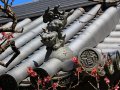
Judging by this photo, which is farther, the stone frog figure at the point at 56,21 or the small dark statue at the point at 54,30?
the stone frog figure at the point at 56,21

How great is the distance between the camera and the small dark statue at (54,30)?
8.48 m

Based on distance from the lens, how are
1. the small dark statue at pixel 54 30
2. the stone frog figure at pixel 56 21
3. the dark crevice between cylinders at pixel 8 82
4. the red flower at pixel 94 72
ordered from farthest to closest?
the stone frog figure at pixel 56 21 < the small dark statue at pixel 54 30 < the dark crevice between cylinders at pixel 8 82 < the red flower at pixel 94 72

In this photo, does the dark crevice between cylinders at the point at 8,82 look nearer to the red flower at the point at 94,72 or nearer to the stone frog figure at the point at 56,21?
the red flower at the point at 94,72

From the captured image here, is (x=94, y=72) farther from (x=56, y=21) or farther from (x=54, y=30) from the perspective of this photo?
(x=56, y=21)

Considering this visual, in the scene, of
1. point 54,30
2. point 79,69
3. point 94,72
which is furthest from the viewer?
point 54,30

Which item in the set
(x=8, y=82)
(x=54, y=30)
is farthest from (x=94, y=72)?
(x=54, y=30)

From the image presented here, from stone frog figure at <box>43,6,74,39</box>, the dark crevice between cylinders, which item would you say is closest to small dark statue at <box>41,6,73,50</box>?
stone frog figure at <box>43,6,74,39</box>

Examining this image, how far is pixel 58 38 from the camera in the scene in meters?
8.74

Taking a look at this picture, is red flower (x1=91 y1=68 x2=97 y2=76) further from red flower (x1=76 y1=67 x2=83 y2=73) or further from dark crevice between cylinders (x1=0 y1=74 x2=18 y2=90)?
dark crevice between cylinders (x1=0 y1=74 x2=18 y2=90)

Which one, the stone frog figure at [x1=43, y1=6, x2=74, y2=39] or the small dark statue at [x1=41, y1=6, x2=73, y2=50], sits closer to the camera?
the small dark statue at [x1=41, y1=6, x2=73, y2=50]

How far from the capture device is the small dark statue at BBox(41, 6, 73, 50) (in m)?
8.48

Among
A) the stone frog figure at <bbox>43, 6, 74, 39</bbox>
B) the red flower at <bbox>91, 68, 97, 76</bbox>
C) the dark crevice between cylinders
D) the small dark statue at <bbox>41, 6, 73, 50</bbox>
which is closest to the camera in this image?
the red flower at <bbox>91, 68, 97, 76</bbox>

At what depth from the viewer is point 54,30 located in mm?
8750

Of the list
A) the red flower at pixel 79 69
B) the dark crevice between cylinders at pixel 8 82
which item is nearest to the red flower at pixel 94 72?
the red flower at pixel 79 69
